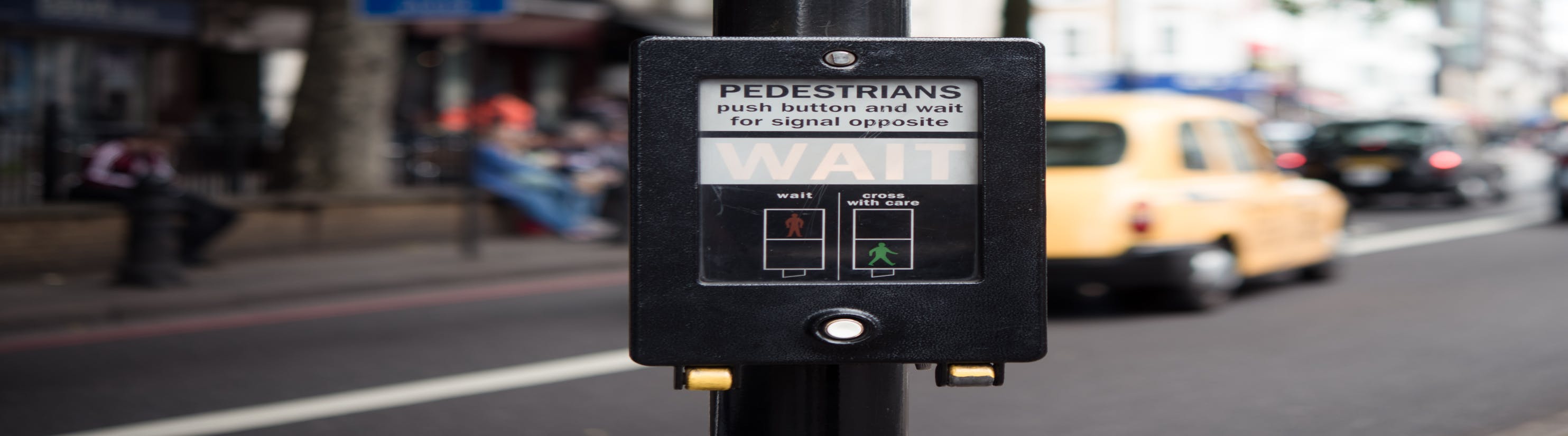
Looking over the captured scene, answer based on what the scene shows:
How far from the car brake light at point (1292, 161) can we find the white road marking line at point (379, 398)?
49.0 ft

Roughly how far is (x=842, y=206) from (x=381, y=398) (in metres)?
4.77

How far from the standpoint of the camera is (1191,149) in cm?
938

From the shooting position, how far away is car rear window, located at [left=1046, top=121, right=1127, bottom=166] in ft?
29.3

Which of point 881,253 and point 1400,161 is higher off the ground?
Result: point 1400,161

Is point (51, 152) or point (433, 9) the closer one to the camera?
point (51, 152)

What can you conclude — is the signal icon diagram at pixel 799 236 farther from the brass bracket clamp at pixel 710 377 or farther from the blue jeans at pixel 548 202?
the blue jeans at pixel 548 202

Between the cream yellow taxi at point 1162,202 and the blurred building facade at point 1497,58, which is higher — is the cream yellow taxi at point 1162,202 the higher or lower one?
the lower one

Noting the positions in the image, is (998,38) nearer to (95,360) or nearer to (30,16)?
(95,360)

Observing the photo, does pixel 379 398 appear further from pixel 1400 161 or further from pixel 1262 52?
pixel 1262 52

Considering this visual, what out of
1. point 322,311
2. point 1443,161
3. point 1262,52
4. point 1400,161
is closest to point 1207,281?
point 322,311

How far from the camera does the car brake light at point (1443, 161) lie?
1970cm

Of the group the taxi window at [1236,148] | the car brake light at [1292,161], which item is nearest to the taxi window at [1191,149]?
the taxi window at [1236,148]

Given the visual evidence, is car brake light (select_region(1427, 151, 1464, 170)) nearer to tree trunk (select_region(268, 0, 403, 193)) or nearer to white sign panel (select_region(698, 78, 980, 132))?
tree trunk (select_region(268, 0, 403, 193))

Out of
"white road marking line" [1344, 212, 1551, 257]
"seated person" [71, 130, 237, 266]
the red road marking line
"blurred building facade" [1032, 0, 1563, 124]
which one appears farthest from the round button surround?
"blurred building facade" [1032, 0, 1563, 124]
